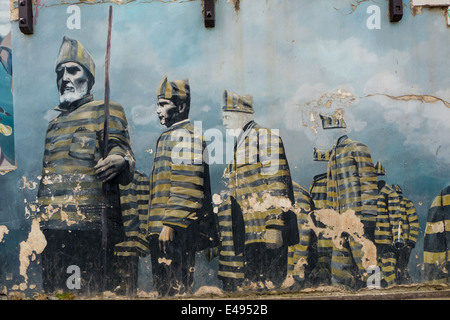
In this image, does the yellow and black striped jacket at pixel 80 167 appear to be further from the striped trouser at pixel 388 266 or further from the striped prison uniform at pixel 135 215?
the striped trouser at pixel 388 266

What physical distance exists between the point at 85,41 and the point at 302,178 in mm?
2360

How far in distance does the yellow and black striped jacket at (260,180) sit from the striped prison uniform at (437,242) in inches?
48.2

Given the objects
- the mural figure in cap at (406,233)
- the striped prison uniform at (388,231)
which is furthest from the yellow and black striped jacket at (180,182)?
the mural figure in cap at (406,233)

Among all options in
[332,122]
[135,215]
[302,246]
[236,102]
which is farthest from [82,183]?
[332,122]

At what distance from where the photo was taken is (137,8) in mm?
4742

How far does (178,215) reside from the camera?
4637mm

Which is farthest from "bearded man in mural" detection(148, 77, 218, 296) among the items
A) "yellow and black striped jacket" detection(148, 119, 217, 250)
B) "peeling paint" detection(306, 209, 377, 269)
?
"peeling paint" detection(306, 209, 377, 269)

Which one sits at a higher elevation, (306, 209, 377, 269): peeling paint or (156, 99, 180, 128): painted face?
(156, 99, 180, 128): painted face

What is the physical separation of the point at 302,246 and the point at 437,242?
4.10 feet

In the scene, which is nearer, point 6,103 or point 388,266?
point 388,266

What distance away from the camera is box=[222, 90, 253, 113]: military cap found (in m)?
4.70

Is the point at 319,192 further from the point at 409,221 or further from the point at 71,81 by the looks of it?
the point at 71,81

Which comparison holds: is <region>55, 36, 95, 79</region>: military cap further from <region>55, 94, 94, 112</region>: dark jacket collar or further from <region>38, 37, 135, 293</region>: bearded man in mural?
<region>55, 94, 94, 112</region>: dark jacket collar

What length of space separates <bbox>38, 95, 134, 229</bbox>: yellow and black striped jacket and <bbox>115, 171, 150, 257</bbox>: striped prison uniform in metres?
0.07
